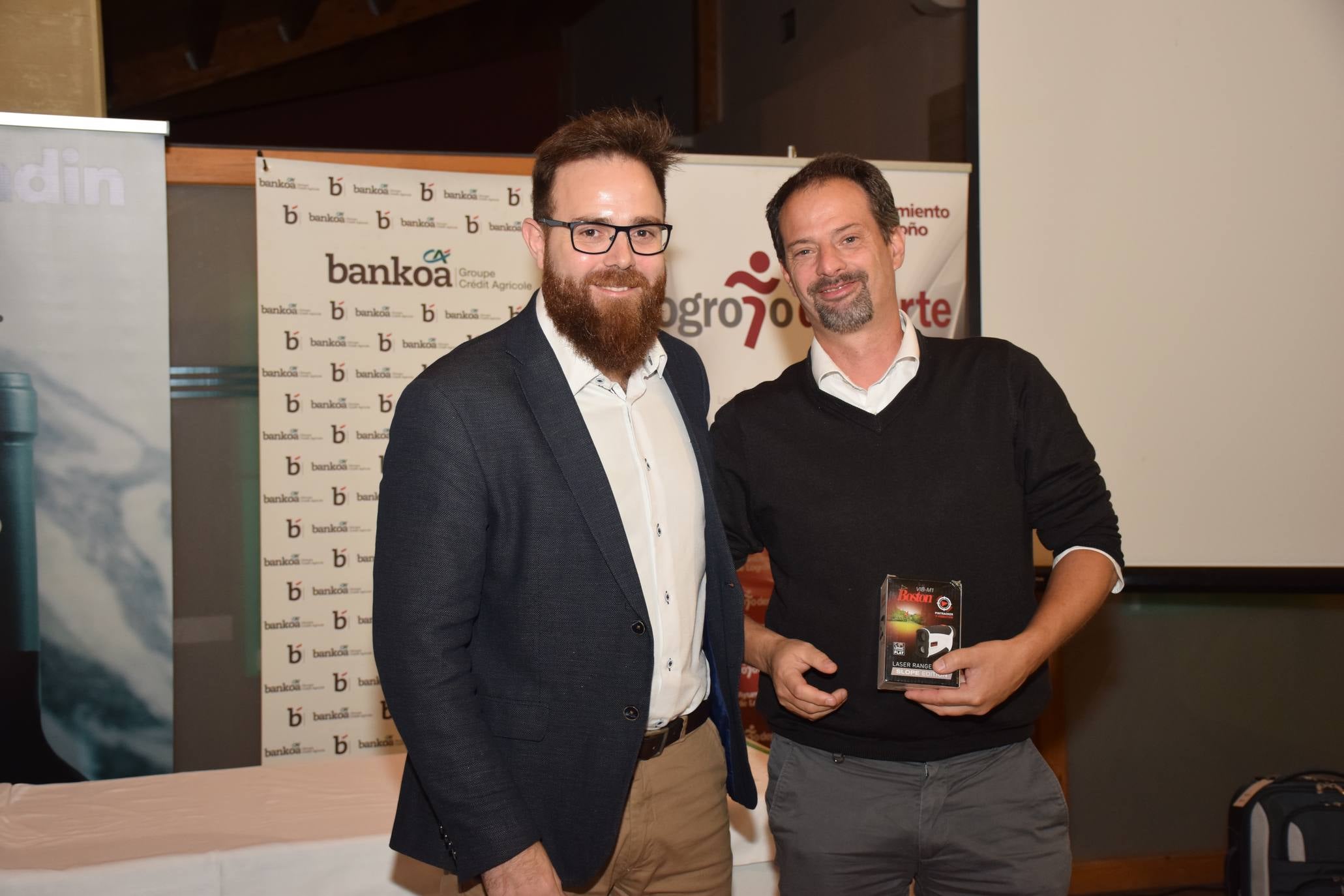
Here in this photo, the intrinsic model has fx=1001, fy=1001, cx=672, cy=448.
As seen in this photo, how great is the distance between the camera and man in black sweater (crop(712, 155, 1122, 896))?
1.76 metres

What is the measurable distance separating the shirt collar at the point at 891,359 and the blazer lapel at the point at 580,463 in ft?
1.80

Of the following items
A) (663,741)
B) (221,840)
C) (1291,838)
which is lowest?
(1291,838)

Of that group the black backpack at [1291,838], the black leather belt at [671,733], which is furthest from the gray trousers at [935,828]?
the black backpack at [1291,838]

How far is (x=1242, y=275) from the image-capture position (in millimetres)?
3529

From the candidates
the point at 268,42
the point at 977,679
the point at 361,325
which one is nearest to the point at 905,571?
the point at 977,679

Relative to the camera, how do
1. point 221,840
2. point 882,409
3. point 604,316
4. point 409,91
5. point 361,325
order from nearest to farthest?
point 604,316 → point 882,409 → point 221,840 → point 361,325 → point 409,91

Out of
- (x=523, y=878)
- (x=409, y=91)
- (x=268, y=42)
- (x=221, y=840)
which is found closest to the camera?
(x=523, y=878)

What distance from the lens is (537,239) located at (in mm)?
1721

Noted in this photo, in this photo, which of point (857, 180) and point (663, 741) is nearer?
point (663, 741)

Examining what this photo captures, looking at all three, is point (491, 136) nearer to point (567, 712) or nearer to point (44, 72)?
point (44, 72)

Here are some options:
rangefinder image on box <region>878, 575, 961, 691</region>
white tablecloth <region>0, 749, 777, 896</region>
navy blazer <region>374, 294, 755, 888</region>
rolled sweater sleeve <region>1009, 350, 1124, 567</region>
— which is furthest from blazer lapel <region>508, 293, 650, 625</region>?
white tablecloth <region>0, 749, 777, 896</region>

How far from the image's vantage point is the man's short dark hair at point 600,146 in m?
1.66

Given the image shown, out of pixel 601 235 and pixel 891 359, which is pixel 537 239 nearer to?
pixel 601 235

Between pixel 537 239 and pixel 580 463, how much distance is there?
42 cm
